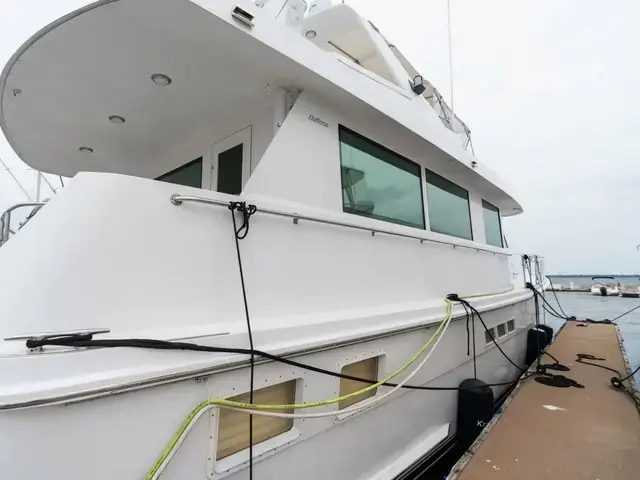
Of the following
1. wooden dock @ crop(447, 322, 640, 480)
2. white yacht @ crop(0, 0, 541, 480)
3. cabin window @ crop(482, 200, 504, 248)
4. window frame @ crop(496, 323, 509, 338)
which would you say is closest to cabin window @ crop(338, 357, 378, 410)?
white yacht @ crop(0, 0, 541, 480)

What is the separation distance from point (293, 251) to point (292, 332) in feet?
1.56

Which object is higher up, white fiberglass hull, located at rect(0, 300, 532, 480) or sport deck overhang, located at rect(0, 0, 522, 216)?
sport deck overhang, located at rect(0, 0, 522, 216)

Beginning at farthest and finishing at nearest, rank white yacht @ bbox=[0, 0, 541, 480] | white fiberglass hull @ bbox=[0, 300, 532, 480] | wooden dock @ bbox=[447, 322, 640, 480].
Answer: wooden dock @ bbox=[447, 322, 640, 480], white yacht @ bbox=[0, 0, 541, 480], white fiberglass hull @ bbox=[0, 300, 532, 480]

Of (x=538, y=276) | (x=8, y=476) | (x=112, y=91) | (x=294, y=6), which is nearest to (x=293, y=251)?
(x=8, y=476)

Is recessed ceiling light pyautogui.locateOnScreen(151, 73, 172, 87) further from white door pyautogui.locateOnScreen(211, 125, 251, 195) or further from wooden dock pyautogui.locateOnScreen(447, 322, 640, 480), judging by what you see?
wooden dock pyautogui.locateOnScreen(447, 322, 640, 480)

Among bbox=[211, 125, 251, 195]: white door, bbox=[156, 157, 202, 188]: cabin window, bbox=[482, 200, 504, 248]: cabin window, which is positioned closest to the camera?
bbox=[211, 125, 251, 195]: white door

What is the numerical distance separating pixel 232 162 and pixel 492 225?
14.3ft

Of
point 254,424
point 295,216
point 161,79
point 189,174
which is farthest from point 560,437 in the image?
point 161,79

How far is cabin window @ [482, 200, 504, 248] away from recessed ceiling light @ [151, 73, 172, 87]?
4.41 m

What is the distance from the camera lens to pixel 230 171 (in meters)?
2.84

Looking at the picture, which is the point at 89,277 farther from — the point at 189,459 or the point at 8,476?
the point at 189,459

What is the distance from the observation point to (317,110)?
2602mm

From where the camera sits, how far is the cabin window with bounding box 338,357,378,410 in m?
2.37

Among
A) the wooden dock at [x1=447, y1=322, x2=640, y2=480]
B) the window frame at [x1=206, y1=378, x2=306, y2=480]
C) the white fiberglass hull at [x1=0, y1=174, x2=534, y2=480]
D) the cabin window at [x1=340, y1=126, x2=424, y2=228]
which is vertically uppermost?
the cabin window at [x1=340, y1=126, x2=424, y2=228]
